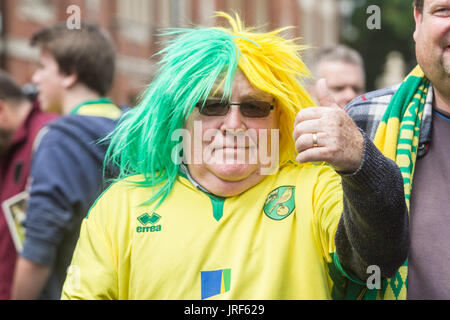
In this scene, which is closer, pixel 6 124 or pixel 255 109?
pixel 255 109

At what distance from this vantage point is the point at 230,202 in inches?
75.0

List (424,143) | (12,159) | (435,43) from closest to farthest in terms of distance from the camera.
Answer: (435,43) < (424,143) < (12,159)

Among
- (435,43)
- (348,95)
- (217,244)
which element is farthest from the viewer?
(348,95)

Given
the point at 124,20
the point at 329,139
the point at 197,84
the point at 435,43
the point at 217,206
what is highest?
the point at 124,20

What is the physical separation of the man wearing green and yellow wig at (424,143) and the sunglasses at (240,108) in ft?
1.45

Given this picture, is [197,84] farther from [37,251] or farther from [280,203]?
[37,251]

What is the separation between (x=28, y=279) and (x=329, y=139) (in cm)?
192

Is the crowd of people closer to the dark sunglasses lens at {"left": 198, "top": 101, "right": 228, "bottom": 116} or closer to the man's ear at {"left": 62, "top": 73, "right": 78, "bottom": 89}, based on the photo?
the dark sunglasses lens at {"left": 198, "top": 101, "right": 228, "bottom": 116}

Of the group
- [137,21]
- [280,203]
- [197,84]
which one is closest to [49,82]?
[197,84]

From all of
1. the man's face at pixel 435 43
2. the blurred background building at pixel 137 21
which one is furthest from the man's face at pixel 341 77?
the man's face at pixel 435 43

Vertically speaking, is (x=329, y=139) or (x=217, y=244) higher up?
(x=329, y=139)

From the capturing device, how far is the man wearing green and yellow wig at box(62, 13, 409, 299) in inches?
69.5

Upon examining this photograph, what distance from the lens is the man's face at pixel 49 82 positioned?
338 centimetres

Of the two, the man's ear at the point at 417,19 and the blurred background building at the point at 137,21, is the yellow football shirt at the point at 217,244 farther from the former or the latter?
the blurred background building at the point at 137,21
